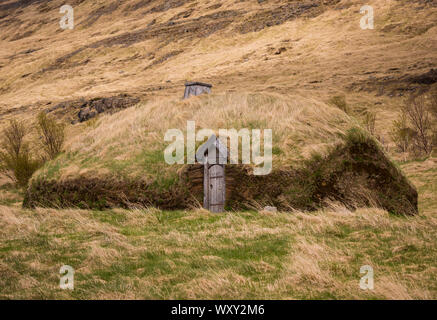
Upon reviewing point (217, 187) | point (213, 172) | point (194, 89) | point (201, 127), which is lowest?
point (217, 187)

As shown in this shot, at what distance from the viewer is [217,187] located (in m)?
11.1

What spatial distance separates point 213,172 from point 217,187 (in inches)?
17.3

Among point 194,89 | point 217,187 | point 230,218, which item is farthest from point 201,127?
point 194,89

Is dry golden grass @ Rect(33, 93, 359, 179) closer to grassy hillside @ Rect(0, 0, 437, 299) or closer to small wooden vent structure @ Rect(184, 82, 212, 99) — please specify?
grassy hillside @ Rect(0, 0, 437, 299)

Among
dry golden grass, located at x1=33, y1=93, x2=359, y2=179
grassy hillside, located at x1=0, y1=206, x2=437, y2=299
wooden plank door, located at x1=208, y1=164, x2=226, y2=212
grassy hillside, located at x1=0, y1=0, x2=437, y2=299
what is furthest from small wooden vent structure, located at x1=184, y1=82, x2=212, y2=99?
grassy hillside, located at x1=0, y1=206, x2=437, y2=299

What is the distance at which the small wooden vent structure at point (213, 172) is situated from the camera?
11.1 meters

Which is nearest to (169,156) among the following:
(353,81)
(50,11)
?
(353,81)

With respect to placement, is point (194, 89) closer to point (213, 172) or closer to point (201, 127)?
point (201, 127)

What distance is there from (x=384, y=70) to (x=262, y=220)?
45.9 metres

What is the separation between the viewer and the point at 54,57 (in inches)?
3504

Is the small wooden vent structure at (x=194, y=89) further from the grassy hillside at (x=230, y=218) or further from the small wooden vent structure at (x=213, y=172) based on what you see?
the small wooden vent structure at (x=213, y=172)

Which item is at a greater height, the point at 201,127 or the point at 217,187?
the point at 201,127

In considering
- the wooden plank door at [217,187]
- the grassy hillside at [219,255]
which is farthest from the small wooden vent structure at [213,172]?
the grassy hillside at [219,255]

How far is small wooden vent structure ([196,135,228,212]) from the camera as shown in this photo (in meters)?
11.1
